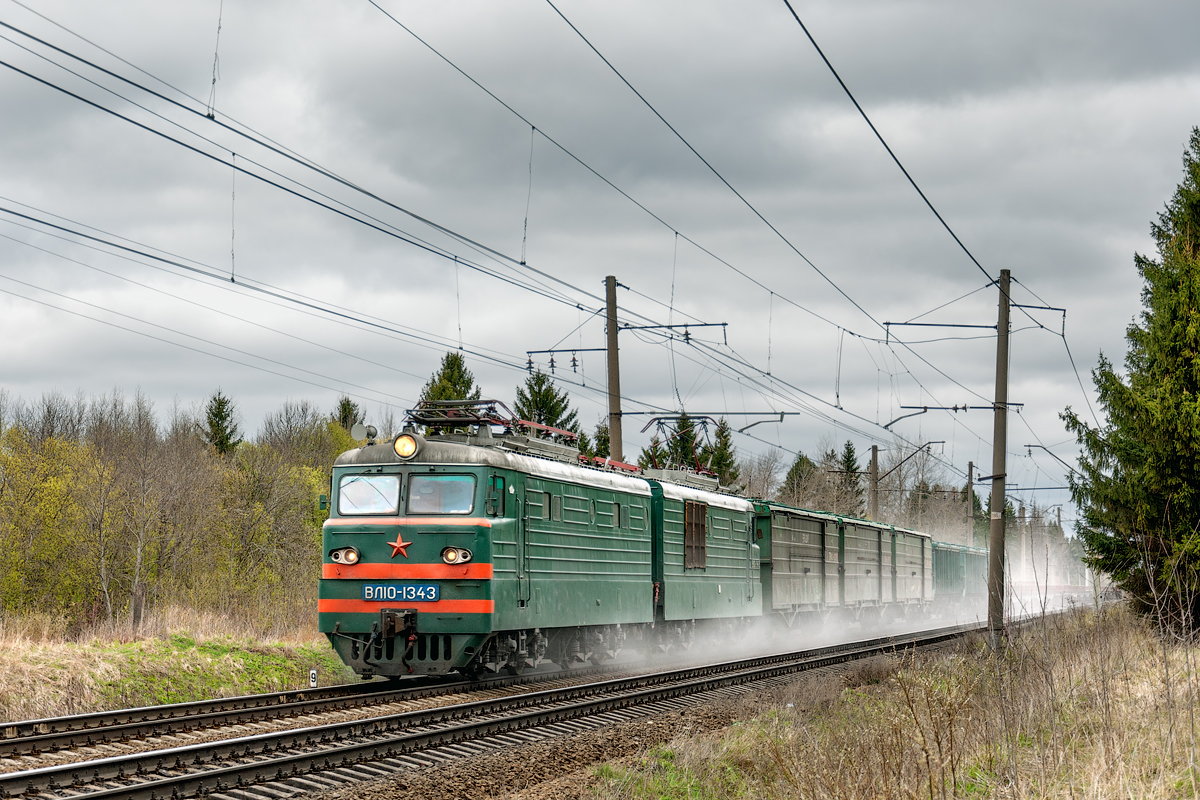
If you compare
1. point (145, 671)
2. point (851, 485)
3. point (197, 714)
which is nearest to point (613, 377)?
point (145, 671)

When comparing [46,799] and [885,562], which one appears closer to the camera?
[46,799]

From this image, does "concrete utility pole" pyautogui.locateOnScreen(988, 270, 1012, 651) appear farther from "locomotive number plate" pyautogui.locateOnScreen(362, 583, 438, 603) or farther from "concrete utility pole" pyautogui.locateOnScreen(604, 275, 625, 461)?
"locomotive number plate" pyautogui.locateOnScreen(362, 583, 438, 603)

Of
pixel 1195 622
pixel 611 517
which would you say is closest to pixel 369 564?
pixel 611 517

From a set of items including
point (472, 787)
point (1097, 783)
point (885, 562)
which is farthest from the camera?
point (885, 562)

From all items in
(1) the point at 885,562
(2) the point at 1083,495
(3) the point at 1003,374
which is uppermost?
(3) the point at 1003,374

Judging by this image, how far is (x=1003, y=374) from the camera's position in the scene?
80.9ft

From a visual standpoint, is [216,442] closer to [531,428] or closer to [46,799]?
[531,428]

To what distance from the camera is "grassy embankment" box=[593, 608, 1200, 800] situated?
6934 mm

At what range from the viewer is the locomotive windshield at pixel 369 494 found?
1488 cm

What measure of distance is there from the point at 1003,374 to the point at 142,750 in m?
19.8

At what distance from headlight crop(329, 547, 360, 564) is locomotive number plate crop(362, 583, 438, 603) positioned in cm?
40

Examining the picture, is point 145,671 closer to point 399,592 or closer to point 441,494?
point 399,592

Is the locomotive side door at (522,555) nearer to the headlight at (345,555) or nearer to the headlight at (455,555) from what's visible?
the headlight at (455,555)

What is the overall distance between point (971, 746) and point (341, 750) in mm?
5181
